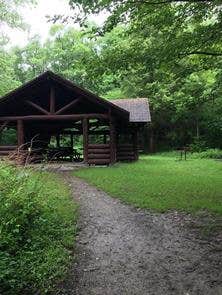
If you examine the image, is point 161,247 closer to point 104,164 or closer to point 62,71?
point 104,164

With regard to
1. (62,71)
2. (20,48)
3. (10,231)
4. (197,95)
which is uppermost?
(20,48)

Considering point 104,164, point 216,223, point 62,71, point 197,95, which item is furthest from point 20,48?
point 216,223

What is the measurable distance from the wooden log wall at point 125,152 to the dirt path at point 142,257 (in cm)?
1458

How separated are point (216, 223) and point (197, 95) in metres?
5.60

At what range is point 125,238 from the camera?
26.6 ft

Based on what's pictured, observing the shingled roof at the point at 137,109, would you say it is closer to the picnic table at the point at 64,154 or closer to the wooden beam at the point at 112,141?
the wooden beam at the point at 112,141

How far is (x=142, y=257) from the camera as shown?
708 centimetres

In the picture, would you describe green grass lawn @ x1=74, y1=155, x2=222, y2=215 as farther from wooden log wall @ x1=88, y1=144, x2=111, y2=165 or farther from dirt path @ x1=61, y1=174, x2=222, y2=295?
wooden log wall @ x1=88, y1=144, x2=111, y2=165

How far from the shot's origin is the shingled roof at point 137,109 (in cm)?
2452

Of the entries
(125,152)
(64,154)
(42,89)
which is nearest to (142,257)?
(42,89)

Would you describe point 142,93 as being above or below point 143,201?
above

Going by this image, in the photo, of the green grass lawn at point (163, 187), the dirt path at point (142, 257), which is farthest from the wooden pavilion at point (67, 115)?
the dirt path at point (142, 257)

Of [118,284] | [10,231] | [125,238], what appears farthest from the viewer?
[125,238]

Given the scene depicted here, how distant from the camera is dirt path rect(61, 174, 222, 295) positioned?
5965mm
